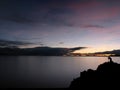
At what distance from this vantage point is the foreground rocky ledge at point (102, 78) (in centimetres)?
1862

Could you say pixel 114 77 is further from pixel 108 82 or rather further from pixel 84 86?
pixel 84 86

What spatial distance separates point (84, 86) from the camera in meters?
19.3

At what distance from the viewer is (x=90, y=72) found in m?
21.8

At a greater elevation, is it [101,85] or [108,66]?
[108,66]

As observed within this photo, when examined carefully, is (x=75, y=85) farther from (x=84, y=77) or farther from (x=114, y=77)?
(x=114, y=77)

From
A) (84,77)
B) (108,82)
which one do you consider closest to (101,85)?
(108,82)

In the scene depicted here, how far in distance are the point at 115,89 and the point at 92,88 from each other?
2.45m

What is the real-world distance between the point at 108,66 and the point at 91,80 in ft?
11.3

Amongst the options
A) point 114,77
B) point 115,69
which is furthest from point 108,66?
point 114,77

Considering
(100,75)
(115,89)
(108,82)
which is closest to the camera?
(115,89)

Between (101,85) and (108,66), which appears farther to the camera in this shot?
(108,66)

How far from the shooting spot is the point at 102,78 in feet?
64.7

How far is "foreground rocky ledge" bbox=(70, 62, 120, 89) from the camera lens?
1862 centimetres

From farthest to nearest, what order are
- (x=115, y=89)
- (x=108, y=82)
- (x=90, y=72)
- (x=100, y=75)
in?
(x=90, y=72), (x=100, y=75), (x=108, y=82), (x=115, y=89)
